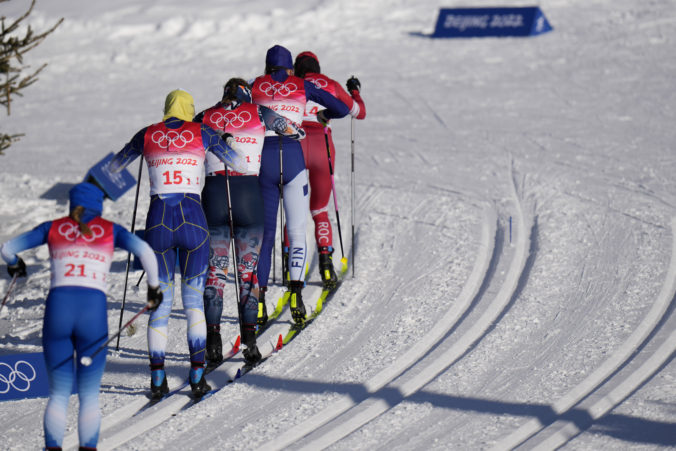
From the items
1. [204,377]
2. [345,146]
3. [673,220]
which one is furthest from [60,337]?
[345,146]

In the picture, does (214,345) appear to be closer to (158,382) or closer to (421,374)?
(158,382)

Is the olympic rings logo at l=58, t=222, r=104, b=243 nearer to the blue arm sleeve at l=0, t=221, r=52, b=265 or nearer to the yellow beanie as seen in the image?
the blue arm sleeve at l=0, t=221, r=52, b=265

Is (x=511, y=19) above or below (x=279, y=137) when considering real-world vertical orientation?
below

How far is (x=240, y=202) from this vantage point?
22.1ft

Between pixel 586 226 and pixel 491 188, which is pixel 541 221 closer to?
pixel 586 226

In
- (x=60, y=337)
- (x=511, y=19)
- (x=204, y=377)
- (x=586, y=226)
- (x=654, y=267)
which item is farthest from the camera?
(x=511, y=19)

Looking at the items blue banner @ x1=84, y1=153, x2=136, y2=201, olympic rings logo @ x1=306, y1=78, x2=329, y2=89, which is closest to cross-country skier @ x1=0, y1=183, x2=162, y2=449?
olympic rings logo @ x1=306, y1=78, x2=329, y2=89

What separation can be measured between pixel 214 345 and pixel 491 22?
16843mm

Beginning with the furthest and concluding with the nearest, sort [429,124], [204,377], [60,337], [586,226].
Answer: [429,124] → [586,226] → [204,377] → [60,337]

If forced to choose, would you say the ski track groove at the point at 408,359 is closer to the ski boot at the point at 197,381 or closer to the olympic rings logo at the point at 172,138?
the ski boot at the point at 197,381

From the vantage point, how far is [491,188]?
1163cm

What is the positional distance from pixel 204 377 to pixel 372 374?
4.10 feet

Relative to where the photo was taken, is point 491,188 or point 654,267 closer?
point 654,267

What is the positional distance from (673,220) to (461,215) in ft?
7.82
